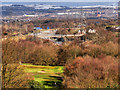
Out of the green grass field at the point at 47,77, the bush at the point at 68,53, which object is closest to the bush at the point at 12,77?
the green grass field at the point at 47,77

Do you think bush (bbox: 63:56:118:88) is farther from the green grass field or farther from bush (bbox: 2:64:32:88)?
bush (bbox: 2:64:32:88)

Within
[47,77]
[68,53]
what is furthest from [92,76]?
[68,53]

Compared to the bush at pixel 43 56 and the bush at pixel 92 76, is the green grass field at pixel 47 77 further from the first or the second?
the bush at pixel 43 56

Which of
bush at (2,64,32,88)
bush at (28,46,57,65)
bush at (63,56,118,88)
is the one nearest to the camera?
bush at (2,64,32,88)

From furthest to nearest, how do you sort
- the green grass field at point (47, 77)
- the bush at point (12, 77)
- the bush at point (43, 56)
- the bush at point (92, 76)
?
1. the bush at point (43, 56)
2. the green grass field at point (47, 77)
3. the bush at point (92, 76)
4. the bush at point (12, 77)

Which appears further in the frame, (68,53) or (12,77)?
(68,53)

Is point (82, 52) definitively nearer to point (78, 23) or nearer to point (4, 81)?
point (4, 81)

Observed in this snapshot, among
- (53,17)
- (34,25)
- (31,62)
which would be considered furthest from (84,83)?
(53,17)

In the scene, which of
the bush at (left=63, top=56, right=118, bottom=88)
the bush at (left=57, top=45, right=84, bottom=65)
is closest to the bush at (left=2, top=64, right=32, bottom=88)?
the bush at (left=63, top=56, right=118, bottom=88)

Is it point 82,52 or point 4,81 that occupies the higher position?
point 4,81

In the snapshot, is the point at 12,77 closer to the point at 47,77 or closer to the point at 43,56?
the point at 47,77

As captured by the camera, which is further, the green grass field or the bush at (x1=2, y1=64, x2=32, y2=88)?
the green grass field
